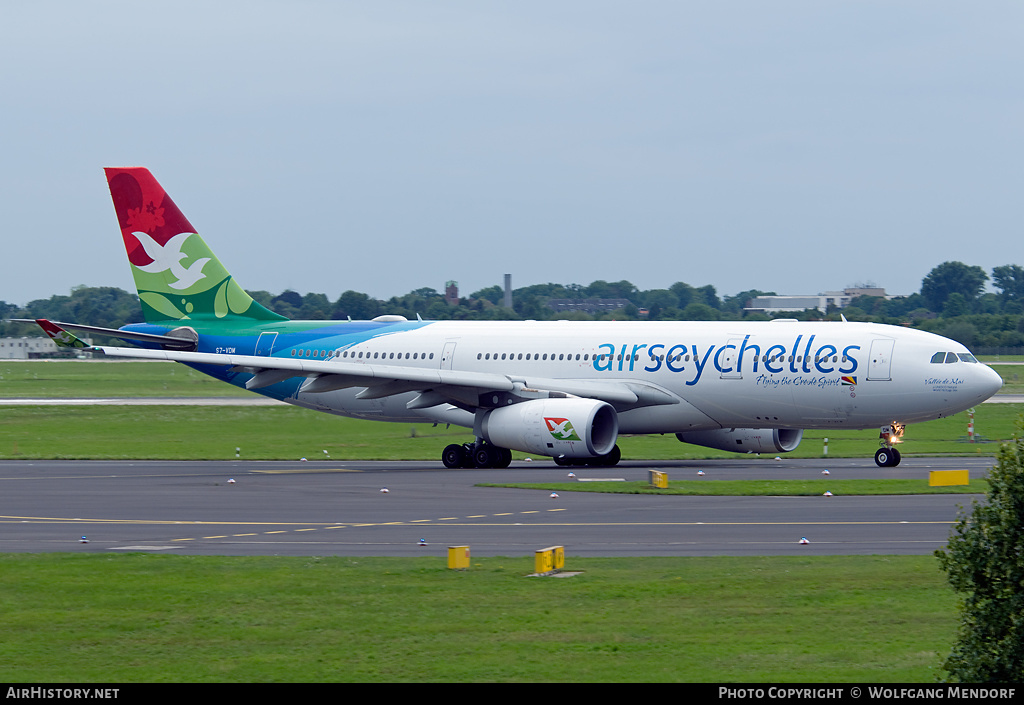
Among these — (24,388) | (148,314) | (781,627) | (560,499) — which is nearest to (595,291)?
(24,388)

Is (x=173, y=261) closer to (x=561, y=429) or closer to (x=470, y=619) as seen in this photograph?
(x=561, y=429)

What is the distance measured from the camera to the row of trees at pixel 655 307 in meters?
118

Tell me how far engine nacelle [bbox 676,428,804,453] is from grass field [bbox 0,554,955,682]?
70.2ft

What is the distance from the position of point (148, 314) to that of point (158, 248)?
2.39 meters

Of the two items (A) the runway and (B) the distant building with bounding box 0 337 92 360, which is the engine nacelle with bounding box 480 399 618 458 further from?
(B) the distant building with bounding box 0 337 92 360

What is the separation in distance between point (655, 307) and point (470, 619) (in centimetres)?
14627

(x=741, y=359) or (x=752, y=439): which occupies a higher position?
(x=741, y=359)

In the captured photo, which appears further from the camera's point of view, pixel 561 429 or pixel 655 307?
pixel 655 307

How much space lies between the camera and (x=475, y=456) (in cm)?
3934

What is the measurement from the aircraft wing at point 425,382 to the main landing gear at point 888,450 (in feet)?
19.3

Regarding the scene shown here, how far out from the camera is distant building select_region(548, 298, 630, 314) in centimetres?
16159

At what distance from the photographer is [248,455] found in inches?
1752

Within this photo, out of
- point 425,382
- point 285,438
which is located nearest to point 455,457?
point 425,382

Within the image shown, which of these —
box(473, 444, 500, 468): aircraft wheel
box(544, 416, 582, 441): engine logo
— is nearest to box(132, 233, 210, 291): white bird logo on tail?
box(473, 444, 500, 468): aircraft wheel
